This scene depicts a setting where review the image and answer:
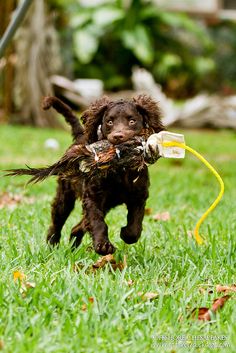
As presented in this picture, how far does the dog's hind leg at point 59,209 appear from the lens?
446 cm

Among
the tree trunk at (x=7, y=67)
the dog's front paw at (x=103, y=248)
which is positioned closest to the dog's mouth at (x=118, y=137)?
the dog's front paw at (x=103, y=248)

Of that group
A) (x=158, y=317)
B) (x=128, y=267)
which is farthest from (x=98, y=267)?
(x=158, y=317)

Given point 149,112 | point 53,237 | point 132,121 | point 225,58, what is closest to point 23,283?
point 132,121

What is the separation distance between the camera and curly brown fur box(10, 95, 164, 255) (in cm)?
375

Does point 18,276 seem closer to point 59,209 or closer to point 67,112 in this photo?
point 59,209

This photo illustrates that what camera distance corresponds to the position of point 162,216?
5809 millimetres

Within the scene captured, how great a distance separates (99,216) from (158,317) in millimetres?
1021

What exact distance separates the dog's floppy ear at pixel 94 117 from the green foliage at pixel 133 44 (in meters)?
16.4

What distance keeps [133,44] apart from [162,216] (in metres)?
15.0

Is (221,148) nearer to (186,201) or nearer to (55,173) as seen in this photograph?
(186,201)

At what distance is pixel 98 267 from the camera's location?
147 inches

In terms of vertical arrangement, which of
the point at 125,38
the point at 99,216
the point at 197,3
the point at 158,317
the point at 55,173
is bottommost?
the point at 158,317

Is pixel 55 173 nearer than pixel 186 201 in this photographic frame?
Yes

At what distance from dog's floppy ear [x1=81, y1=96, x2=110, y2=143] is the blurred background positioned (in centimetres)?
1156
